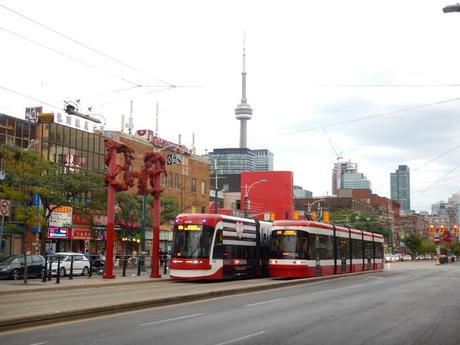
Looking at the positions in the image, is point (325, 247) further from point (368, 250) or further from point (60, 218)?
point (60, 218)

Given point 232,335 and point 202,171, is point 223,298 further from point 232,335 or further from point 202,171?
point 202,171

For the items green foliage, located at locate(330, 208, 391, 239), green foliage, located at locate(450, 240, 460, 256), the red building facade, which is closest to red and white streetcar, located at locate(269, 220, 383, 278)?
the red building facade

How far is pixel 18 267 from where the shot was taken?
33.5 metres

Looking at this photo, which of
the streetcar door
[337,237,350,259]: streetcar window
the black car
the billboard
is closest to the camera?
the black car

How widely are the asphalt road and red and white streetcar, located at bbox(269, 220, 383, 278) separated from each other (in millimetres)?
12180

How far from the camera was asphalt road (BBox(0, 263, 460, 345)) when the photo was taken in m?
11.5

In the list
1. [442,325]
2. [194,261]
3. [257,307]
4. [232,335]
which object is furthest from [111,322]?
[194,261]

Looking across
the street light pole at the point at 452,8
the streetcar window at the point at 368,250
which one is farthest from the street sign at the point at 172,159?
the street light pole at the point at 452,8

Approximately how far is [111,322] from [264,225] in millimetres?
22258

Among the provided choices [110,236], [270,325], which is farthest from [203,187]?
[270,325]

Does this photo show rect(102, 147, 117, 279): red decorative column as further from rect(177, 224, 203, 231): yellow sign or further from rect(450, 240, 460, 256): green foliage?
rect(450, 240, 460, 256): green foliage

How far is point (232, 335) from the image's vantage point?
11.9m

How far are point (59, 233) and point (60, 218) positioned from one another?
9.08 ft

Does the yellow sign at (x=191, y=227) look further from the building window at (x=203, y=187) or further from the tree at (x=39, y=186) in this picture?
the building window at (x=203, y=187)
